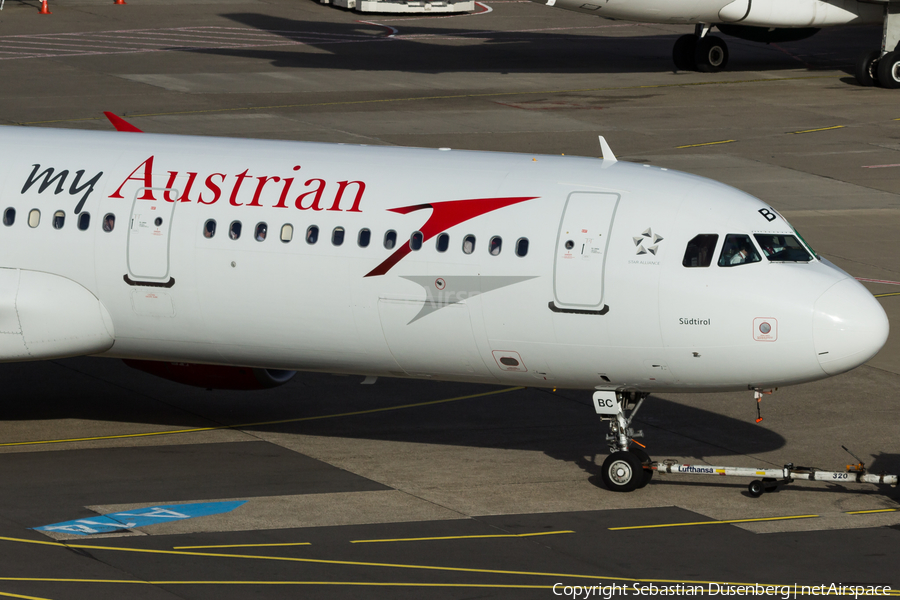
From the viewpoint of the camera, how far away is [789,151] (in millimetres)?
47781

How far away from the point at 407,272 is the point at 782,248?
538cm

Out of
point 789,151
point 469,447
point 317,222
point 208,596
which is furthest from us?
point 789,151

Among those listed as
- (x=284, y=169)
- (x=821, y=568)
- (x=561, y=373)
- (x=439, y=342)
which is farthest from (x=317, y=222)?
(x=821, y=568)

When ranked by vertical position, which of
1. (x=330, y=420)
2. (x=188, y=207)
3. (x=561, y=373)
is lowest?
(x=330, y=420)

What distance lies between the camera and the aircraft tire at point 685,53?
202ft

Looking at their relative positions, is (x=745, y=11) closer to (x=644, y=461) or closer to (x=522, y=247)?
(x=644, y=461)

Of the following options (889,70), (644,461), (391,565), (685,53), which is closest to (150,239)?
(391,565)

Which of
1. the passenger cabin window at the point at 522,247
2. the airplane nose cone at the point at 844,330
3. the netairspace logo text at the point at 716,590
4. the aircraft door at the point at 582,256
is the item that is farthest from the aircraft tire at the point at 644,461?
the netairspace logo text at the point at 716,590

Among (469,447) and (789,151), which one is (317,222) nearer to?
(469,447)

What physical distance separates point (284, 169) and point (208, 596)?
729 cm

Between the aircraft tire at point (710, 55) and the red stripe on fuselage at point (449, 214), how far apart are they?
141 ft

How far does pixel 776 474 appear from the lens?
20750 mm

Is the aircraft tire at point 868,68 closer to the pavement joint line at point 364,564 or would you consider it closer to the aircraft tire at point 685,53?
the aircraft tire at point 685,53

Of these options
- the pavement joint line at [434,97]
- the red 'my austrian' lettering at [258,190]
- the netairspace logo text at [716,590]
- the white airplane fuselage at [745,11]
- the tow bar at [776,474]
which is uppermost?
the white airplane fuselage at [745,11]
